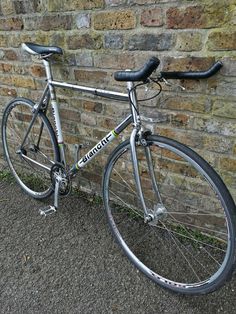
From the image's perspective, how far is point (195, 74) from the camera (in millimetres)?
1792

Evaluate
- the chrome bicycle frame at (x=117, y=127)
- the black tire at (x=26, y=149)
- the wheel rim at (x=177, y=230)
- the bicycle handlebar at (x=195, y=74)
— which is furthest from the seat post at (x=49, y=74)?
the bicycle handlebar at (x=195, y=74)

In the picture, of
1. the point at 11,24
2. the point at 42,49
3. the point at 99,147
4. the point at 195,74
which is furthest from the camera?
the point at 11,24

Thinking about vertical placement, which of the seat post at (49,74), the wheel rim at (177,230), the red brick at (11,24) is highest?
the red brick at (11,24)

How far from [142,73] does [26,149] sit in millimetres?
1691

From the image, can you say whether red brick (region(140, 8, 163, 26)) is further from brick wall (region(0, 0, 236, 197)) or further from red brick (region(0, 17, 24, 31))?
red brick (region(0, 17, 24, 31))

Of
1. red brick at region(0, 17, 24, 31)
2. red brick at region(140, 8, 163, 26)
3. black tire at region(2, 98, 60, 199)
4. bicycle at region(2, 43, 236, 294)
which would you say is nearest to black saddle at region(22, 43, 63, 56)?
bicycle at region(2, 43, 236, 294)

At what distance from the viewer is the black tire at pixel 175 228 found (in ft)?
6.96

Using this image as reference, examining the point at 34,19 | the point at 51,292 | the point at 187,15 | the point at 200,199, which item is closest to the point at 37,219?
the point at 51,292

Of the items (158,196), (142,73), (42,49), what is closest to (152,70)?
(142,73)

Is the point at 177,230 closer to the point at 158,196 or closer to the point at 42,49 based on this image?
the point at 158,196

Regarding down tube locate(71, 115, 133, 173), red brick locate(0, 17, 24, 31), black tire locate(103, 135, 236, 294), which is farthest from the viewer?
red brick locate(0, 17, 24, 31)

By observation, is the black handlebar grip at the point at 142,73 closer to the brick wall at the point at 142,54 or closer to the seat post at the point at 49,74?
the brick wall at the point at 142,54

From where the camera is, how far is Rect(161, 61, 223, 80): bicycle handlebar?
1.75 metres

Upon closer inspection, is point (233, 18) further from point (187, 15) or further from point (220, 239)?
point (220, 239)
